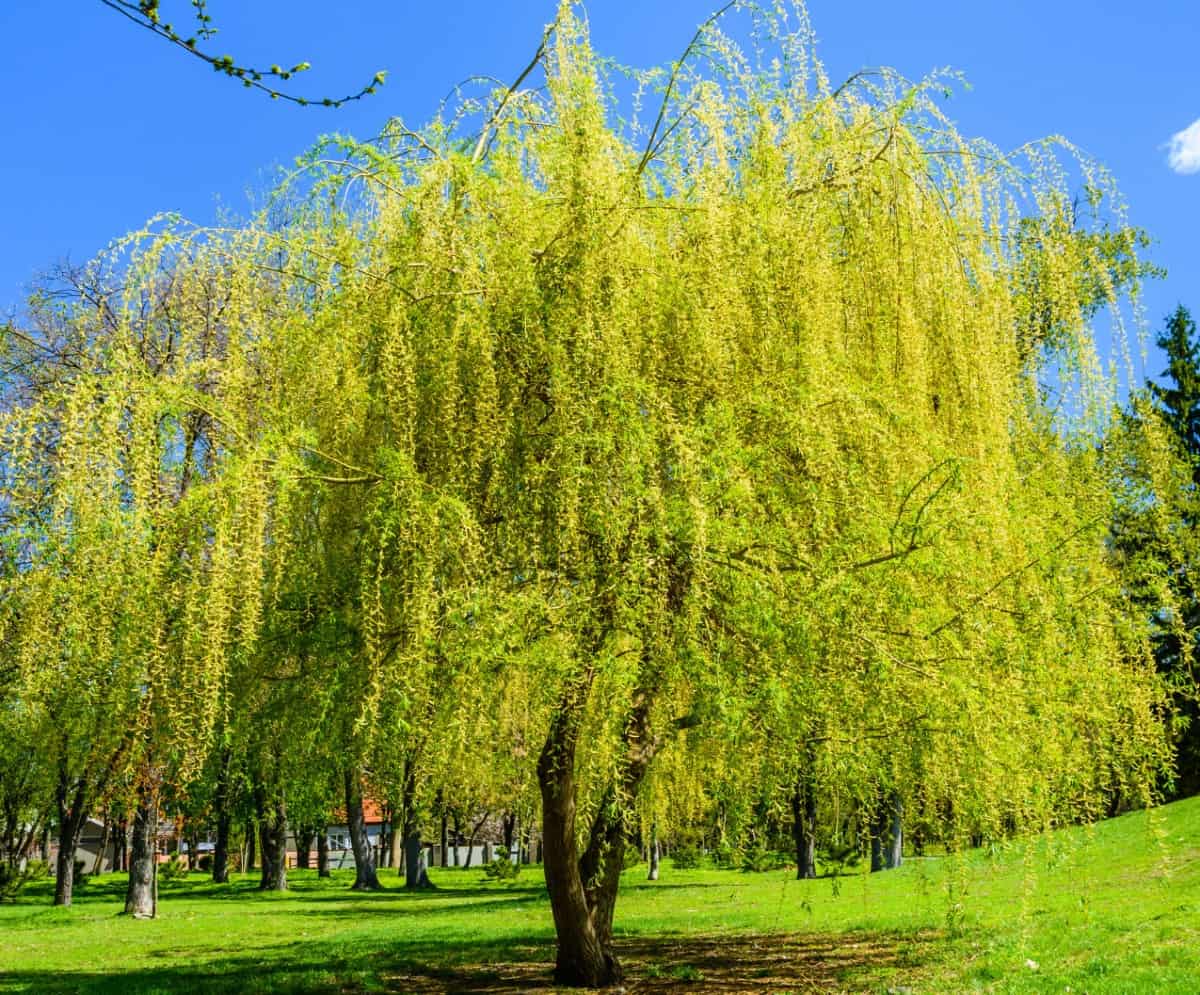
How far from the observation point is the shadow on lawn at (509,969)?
28.5 feet

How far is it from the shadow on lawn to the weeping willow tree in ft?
7.69

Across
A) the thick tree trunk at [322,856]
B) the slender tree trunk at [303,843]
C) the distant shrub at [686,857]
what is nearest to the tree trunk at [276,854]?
the thick tree trunk at [322,856]

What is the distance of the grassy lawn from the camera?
7.82 meters

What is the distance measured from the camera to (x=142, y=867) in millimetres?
17781

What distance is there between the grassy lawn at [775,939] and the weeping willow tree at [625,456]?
1.43 m

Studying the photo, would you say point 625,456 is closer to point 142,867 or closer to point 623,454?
point 623,454

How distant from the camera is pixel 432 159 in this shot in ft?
21.9

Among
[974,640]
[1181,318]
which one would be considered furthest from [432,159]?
[1181,318]

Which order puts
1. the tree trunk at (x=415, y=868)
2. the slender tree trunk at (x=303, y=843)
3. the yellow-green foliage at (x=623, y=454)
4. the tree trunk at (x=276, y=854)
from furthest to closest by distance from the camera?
the slender tree trunk at (x=303, y=843)
the tree trunk at (x=415, y=868)
the tree trunk at (x=276, y=854)
the yellow-green foliage at (x=623, y=454)

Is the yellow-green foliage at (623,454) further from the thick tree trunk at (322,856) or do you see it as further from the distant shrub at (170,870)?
the thick tree trunk at (322,856)

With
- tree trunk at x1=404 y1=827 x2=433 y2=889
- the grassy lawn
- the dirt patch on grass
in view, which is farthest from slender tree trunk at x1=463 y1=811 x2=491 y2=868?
the dirt patch on grass

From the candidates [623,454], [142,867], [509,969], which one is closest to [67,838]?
[142,867]

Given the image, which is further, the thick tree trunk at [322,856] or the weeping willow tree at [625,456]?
the thick tree trunk at [322,856]

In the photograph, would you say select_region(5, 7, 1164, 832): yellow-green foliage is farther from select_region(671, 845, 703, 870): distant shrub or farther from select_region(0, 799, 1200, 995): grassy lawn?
select_region(671, 845, 703, 870): distant shrub
